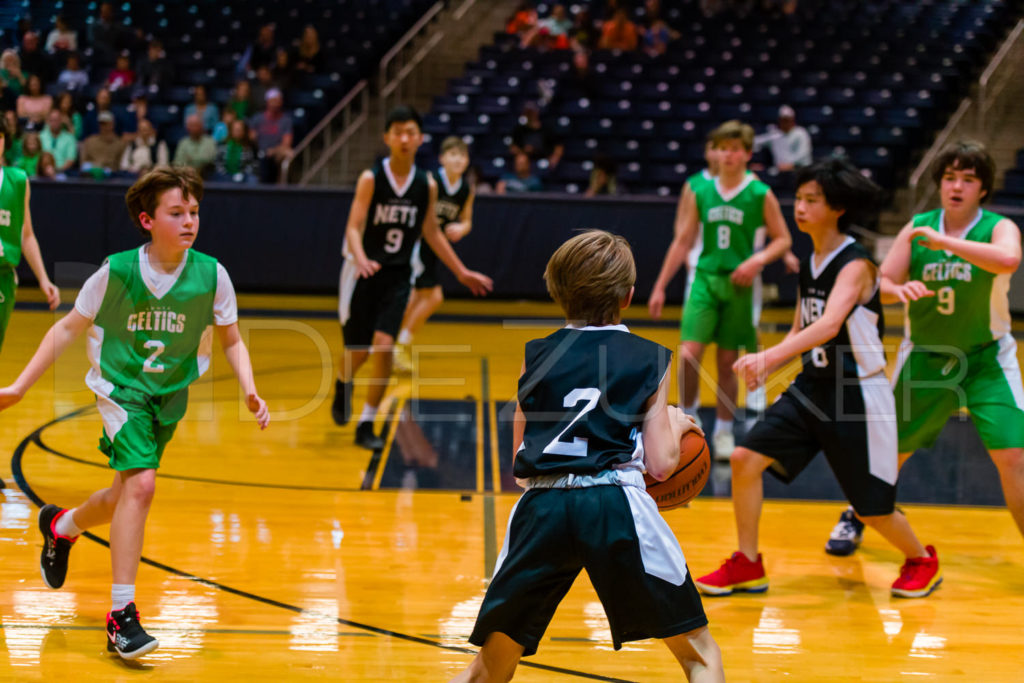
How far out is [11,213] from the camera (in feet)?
16.9

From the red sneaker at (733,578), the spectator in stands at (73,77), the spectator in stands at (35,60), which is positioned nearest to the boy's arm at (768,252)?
the red sneaker at (733,578)

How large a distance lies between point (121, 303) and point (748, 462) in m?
2.34

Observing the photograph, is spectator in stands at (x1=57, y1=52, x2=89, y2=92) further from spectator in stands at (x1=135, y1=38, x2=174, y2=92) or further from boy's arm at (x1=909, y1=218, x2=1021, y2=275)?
boy's arm at (x1=909, y1=218, x2=1021, y2=275)

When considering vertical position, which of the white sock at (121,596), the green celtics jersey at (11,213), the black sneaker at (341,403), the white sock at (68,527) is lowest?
the black sneaker at (341,403)

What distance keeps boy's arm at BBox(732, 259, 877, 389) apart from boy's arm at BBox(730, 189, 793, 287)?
1.82 meters

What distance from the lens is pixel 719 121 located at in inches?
533

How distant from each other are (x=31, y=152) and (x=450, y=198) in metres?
5.87

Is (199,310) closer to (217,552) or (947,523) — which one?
(217,552)

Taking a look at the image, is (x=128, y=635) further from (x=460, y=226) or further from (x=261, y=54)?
(x=261, y=54)

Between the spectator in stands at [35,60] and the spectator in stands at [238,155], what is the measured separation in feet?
10.2

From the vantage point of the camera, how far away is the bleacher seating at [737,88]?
13258mm

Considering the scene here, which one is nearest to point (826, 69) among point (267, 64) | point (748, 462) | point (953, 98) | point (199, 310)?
point (953, 98)

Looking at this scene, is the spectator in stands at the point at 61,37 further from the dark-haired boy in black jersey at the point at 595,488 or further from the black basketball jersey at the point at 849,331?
the dark-haired boy in black jersey at the point at 595,488

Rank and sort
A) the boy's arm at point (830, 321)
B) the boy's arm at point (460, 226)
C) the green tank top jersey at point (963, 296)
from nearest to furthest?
the boy's arm at point (830, 321) → the green tank top jersey at point (963, 296) → the boy's arm at point (460, 226)
